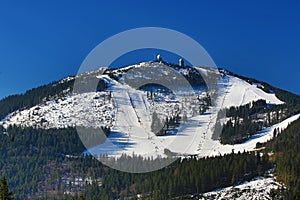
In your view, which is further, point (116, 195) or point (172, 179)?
point (116, 195)

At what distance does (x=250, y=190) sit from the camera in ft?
371

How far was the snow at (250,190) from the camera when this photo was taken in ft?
357

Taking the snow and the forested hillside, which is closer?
the snow

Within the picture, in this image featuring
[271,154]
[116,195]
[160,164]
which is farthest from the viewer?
[160,164]

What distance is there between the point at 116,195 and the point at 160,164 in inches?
1353

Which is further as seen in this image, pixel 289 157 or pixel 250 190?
pixel 289 157

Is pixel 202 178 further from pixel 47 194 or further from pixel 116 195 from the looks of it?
pixel 47 194

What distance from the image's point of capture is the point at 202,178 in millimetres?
125625

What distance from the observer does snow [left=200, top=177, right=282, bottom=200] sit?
10881 cm

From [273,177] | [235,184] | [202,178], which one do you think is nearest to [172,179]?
[202,178]

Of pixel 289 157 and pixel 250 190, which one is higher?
pixel 289 157

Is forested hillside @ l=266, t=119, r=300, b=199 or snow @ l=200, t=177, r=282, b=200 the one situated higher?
forested hillside @ l=266, t=119, r=300, b=199

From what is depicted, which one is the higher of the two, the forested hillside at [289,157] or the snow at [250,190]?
the forested hillside at [289,157]

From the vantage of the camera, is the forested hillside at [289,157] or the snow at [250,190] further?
the forested hillside at [289,157]
